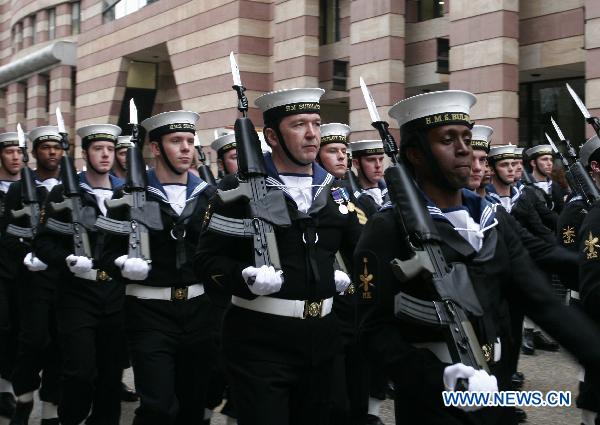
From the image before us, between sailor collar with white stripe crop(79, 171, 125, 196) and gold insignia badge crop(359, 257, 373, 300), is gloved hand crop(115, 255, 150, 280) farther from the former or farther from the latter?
gold insignia badge crop(359, 257, 373, 300)

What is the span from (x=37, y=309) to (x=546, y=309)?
15.8 ft

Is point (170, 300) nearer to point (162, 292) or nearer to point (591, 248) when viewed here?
point (162, 292)

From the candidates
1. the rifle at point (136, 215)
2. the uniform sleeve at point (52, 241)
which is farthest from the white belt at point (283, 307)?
the uniform sleeve at point (52, 241)

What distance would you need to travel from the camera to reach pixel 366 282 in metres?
3.09

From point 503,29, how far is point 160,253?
1152 cm

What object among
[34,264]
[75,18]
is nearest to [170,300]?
[34,264]

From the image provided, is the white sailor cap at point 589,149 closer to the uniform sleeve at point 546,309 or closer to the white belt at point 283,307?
the uniform sleeve at point 546,309

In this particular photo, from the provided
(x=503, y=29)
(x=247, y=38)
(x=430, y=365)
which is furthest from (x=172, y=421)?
(x=247, y=38)

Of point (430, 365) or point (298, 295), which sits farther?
point (298, 295)

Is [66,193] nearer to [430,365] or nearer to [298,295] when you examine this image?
[298,295]

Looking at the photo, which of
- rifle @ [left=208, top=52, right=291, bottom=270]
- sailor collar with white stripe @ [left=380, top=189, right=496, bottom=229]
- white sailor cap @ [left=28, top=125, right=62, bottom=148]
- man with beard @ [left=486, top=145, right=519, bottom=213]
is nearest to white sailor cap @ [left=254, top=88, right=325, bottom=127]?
rifle @ [left=208, top=52, right=291, bottom=270]

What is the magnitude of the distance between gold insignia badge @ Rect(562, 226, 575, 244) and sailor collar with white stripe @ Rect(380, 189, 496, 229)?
10.1ft

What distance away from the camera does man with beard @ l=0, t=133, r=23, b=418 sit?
700 cm

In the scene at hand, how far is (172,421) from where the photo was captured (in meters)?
4.68
